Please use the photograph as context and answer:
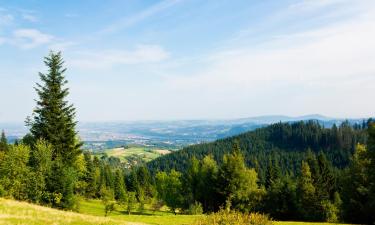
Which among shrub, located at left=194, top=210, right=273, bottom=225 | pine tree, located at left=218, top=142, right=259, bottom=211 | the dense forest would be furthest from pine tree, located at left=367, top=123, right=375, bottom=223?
pine tree, located at left=218, top=142, right=259, bottom=211

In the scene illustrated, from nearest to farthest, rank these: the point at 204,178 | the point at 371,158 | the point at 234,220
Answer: the point at 234,220, the point at 371,158, the point at 204,178

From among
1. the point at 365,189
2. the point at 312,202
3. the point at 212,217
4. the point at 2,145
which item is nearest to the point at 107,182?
the point at 2,145

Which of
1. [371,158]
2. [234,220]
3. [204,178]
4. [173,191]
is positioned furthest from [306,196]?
[234,220]

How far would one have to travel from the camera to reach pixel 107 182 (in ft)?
523

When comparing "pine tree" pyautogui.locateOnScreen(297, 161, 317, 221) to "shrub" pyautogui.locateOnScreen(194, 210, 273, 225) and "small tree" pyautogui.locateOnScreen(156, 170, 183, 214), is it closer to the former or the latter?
"small tree" pyautogui.locateOnScreen(156, 170, 183, 214)

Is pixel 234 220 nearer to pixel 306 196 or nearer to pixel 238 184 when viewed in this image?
pixel 306 196

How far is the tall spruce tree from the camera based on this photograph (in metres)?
62.3

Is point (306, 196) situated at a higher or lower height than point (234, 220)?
lower

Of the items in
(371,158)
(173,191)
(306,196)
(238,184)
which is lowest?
(173,191)

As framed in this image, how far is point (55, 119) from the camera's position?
6297 centimetres

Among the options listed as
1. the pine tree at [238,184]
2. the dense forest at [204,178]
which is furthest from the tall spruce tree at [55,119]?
the pine tree at [238,184]

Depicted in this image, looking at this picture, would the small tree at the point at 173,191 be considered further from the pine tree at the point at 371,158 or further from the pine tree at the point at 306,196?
the pine tree at the point at 371,158

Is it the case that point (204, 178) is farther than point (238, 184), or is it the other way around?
point (204, 178)

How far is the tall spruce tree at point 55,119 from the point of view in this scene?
205 feet
